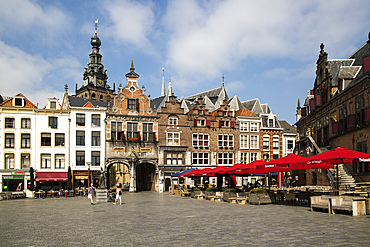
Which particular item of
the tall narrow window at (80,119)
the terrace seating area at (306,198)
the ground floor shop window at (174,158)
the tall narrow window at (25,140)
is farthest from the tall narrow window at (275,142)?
the tall narrow window at (25,140)

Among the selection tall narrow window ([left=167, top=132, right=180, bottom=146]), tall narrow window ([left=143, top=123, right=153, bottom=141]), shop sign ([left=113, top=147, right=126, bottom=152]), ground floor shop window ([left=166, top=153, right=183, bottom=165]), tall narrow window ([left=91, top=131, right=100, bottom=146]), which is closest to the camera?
tall narrow window ([left=91, top=131, right=100, bottom=146])

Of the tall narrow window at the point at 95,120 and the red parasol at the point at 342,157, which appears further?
the tall narrow window at the point at 95,120

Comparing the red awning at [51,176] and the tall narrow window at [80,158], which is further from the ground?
the tall narrow window at [80,158]

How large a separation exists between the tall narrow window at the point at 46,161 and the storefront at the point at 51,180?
1.10 m

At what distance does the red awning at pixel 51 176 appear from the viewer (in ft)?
153

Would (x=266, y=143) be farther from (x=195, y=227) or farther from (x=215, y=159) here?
(x=195, y=227)

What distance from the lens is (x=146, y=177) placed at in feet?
192

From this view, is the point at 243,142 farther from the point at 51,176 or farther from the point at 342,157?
the point at 342,157

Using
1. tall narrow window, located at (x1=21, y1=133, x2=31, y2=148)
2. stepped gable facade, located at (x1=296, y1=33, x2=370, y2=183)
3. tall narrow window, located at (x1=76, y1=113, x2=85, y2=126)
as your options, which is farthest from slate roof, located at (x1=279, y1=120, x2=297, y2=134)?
tall narrow window, located at (x1=21, y1=133, x2=31, y2=148)

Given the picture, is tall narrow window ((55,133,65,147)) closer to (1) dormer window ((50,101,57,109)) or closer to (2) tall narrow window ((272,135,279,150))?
(1) dormer window ((50,101,57,109))

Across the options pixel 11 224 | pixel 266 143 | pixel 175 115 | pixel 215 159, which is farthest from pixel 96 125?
pixel 11 224

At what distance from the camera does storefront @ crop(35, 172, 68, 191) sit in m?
46.9

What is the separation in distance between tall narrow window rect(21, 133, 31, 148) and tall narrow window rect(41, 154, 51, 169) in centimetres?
227

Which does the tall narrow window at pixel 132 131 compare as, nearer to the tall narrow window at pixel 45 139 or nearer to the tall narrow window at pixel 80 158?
the tall narrow window at pixel 80 158
